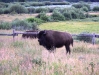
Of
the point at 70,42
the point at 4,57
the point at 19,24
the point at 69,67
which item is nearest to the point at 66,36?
the point at 70,42

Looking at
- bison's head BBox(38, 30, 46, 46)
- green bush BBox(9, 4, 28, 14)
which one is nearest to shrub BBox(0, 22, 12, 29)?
bison's head BBox(38, 30, 46, 46)

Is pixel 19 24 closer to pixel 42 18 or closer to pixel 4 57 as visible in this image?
pixel 42 18

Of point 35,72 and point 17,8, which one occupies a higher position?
point 35,72

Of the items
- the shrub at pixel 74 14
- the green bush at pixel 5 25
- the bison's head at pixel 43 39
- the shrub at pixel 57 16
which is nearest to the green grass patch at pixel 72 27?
the green bush at pixel 5 25

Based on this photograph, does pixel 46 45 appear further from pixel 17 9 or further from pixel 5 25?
pixel 17 9

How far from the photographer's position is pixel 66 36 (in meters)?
11.7

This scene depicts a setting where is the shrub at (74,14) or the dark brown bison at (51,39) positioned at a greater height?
the dark brown bison at (51,39)

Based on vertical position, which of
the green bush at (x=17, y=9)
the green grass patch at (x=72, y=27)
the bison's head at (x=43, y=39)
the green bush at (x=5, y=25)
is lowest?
the green bush at (x=17, y=9)

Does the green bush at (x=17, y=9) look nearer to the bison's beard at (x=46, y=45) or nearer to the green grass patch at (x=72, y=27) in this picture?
the green grass patch at (x=72, y=27)

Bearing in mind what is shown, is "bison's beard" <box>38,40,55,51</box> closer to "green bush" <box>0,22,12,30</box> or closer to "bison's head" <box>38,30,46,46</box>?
"bison's head" <box>38,30,46,46</box>

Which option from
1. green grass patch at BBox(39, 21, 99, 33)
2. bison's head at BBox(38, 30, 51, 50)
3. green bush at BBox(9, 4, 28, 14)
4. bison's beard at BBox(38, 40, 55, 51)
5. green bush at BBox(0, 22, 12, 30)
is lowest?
green bush at BBox(9, 4, 28, 14)

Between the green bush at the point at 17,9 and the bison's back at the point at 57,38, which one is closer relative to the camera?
the bison's back at the point at 57,38

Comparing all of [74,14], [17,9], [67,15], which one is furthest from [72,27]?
[17,9]

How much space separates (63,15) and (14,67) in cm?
6506
